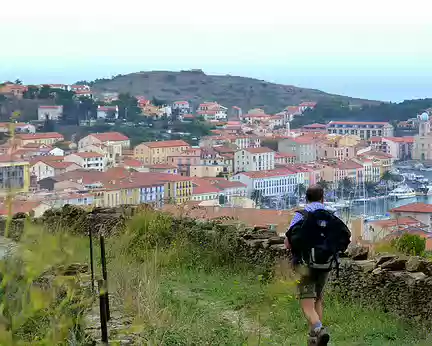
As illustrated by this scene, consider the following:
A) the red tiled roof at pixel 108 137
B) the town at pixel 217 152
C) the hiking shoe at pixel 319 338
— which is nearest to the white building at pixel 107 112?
the town at pixel 217 152

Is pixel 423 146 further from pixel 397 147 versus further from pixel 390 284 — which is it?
pixel 390 284

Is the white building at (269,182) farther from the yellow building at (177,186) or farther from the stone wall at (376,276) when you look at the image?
the stone wall at (376,276)

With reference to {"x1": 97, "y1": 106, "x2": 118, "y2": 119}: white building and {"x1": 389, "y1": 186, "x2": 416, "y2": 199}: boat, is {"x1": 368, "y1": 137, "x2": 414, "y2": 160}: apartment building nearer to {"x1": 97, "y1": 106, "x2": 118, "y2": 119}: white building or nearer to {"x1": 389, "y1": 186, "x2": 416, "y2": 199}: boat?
{"x1": 97, "y1": 106, "x2": 118, "y2": 119}: white building

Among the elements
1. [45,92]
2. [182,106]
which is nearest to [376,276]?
[45,92]

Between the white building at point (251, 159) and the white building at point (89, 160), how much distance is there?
50.7 ft

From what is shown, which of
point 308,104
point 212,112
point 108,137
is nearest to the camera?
point 108,137

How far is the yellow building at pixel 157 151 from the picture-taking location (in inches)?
2440

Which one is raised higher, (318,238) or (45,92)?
(45,92)

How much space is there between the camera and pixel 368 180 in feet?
197

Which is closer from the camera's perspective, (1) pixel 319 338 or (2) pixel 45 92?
(1) pixel 319 338

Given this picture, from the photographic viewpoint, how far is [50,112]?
76312 mm

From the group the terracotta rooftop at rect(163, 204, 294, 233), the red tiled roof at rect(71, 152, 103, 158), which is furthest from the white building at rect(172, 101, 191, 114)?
the terracotta rooftop at rect(163, 204, 294, 233)

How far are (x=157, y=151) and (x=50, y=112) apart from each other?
16990 millimetres

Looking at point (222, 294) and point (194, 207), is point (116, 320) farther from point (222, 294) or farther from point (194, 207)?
point (194, 207)
